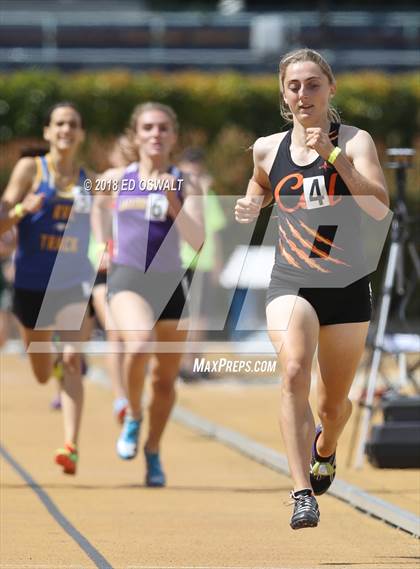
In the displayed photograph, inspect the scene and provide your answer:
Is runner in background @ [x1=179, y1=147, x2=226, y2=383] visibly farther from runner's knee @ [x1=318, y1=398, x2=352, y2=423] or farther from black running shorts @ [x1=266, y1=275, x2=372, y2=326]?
black running shorts @ [x1=266, y1=275, x2=372, y2=326]

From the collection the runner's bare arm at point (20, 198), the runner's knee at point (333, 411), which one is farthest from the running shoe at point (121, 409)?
the runner's knee at point (333, 411)

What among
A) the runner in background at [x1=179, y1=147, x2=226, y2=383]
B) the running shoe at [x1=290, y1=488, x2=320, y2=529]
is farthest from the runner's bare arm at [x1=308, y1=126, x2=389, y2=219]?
the runner in background at [x1=179, y1=147, x2=226, y2=383]

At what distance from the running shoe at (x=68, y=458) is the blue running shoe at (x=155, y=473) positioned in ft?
1.63

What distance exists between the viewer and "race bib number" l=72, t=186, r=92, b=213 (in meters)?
10.3

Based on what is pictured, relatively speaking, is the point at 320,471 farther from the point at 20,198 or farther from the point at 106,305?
the point at 106,305

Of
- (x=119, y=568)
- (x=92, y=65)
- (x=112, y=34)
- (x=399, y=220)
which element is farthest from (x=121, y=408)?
(x=112, y=34)

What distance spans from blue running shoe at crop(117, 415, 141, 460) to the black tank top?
299 centimetres

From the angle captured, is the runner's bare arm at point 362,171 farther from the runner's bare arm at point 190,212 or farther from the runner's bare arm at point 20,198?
the runner's bare arm at point 20,198

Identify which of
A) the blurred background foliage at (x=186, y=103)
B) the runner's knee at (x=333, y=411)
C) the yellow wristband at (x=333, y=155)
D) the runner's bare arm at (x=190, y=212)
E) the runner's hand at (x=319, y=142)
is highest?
the runner's hand at (x=319, y=142)

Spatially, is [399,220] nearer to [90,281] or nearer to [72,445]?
[90,281]

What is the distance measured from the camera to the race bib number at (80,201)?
10281 millimetres

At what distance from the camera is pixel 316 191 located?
23.0ft

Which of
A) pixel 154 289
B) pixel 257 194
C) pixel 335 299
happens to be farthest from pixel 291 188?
pixel 154 289

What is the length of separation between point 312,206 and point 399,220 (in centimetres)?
418
